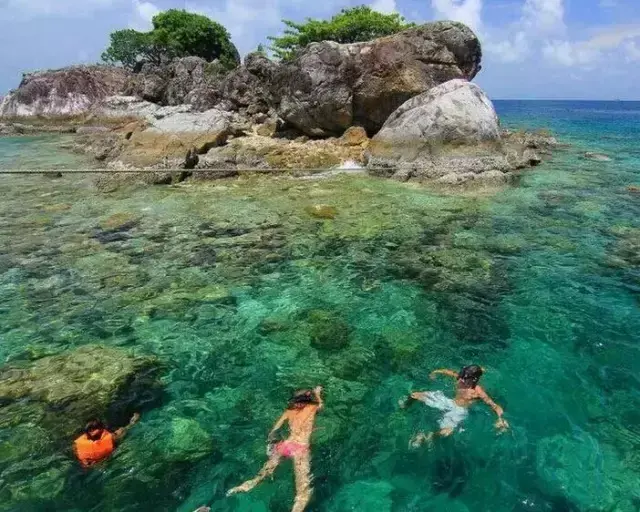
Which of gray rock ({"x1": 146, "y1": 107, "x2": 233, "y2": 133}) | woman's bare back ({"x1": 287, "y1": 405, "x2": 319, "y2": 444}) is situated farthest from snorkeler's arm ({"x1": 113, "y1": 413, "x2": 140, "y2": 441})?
gray rock ({"x1": 146, "y1": 107, "x2": 233, "y2": 133})

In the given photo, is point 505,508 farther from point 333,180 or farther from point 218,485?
point 333,180

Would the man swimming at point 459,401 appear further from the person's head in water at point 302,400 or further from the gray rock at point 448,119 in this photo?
the gray rock at point 448,119

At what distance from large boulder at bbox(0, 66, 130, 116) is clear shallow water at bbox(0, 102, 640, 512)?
4133 centimetres

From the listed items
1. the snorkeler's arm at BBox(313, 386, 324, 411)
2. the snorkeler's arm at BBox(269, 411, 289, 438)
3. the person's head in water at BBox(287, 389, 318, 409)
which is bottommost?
the snorkeler's arm at BBox(269, 411, 289, 438)

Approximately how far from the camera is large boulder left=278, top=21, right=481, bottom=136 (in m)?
24.6

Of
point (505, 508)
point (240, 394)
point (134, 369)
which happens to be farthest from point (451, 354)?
point (134, 369)

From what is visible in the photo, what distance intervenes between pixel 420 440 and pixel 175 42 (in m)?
62.8

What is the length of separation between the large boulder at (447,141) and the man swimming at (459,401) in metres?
13.7

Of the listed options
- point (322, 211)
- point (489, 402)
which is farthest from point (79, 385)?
point (322, 211)

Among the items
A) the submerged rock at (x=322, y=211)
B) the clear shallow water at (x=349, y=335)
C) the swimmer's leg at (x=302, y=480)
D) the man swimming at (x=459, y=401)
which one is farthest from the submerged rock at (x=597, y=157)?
the swimmer's leg at (x=302, y=480)

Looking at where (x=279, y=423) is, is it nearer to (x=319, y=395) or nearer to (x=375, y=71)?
(x=319, y=395)

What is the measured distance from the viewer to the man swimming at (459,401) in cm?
683

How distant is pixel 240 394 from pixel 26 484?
9.78ft

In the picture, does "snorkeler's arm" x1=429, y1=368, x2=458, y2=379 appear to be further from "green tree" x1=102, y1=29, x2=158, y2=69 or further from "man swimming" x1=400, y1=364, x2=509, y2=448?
"green tree" x1=102, y1=29, x2=158, y2=69
